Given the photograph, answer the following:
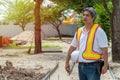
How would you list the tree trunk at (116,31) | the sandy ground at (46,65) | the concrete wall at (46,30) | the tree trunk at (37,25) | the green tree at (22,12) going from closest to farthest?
the sandy ground at (46,65)
the tree trunk at (116,31)
the tree trunk at (37,25)
the green tree at (22,12)
the concrete wall at (46,30)

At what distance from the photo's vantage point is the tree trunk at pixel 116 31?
18844 mm

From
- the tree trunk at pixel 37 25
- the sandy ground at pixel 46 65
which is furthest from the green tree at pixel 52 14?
the sandy ground at pixel 46 65

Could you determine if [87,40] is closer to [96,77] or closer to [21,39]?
[96,77]

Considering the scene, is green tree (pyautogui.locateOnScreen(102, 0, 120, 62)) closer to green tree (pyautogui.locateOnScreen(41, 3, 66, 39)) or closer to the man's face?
the man's face

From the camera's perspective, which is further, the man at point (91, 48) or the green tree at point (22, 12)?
the green tree at point (22, 12)

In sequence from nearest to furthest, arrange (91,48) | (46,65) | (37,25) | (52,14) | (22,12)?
(91,48), (46,65), (37,25), (52,14), (22,12)

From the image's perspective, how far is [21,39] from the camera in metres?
42.8

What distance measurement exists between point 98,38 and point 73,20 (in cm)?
5245

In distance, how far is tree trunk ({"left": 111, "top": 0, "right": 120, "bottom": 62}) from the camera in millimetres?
18844

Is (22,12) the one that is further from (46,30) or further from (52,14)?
(52,14)

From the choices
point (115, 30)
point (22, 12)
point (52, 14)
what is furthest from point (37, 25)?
point (22, 12)

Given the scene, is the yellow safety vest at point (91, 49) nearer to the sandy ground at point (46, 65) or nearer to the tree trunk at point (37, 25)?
the sandy ground at point (46, 65)

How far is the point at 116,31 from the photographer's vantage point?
1886 centimetres

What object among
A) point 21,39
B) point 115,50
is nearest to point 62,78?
point 115,50
